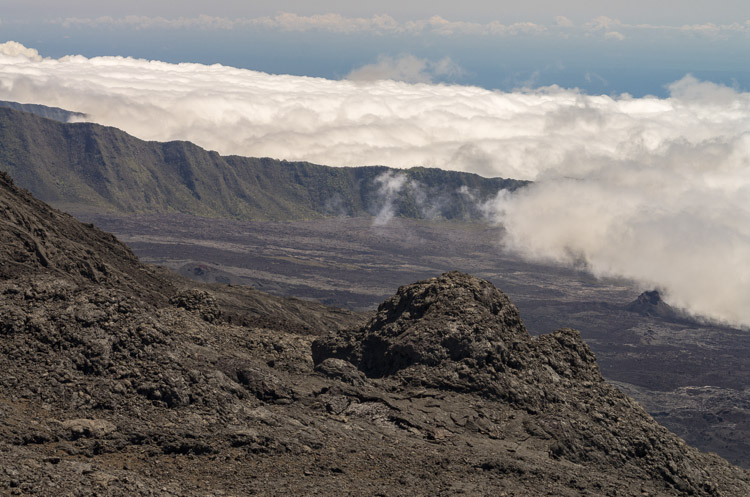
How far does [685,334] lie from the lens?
15638cm

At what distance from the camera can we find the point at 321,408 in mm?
27734

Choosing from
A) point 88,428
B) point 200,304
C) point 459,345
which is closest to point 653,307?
point 200,304

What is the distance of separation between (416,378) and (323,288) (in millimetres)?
134627

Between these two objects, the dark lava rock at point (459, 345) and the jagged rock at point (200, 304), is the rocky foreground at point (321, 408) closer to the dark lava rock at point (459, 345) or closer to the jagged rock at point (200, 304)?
the dark lava rock at point (459, 345)

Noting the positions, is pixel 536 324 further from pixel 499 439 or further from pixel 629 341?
pixel 499 439

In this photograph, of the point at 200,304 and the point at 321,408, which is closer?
the point at 321,408

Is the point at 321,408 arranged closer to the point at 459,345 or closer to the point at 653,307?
the point at 459,345

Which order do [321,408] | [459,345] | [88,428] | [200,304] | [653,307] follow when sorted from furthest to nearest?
[653,307] < [200,304] < [459,345] < [321,408] < [88,428]

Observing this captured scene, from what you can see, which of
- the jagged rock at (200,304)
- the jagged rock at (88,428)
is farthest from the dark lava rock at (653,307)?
the jagged rock at (88,428)

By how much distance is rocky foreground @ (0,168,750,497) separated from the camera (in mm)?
21859

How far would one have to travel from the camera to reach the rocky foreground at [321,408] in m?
21.9

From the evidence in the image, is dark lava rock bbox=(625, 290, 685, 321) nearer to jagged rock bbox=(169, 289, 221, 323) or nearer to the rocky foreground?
jagged rock bbox=(169, 289, 221, 323)

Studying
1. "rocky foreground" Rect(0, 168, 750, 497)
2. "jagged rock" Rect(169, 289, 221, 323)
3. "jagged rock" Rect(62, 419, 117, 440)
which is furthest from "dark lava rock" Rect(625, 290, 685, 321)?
"jagged rock" Rect(62, 419, 117, 440)

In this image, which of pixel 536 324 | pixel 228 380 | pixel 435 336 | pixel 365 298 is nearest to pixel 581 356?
pixel 435 336
